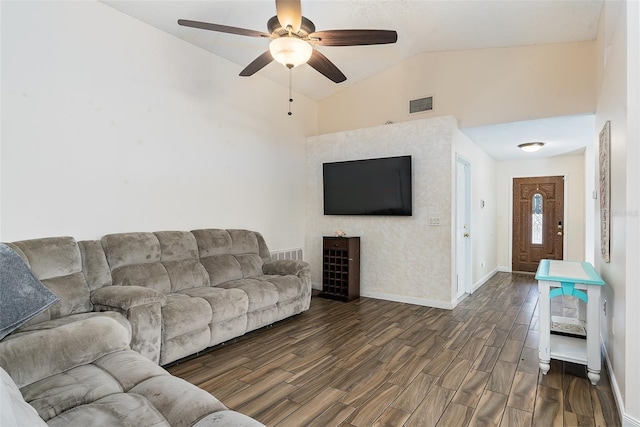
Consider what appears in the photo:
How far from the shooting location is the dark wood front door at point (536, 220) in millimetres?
6695

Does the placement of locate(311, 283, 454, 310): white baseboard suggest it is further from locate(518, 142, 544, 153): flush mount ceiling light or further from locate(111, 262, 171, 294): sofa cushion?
locate(518, 142, 544, 153): flush mount ceiling light

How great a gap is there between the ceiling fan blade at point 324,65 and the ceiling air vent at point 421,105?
1.96 m

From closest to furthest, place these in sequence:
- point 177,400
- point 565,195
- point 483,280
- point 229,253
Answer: point 177,400 → point 229,253 → point 483,280 → point 565,195

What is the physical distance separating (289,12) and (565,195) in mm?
6805

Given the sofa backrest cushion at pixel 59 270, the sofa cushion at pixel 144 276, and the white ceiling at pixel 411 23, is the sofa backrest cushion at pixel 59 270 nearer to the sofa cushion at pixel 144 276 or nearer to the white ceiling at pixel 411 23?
the sofa cushion at pixel 144 276

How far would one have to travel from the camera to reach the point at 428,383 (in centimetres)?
245

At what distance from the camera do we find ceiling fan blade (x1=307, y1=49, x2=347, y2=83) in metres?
2.83

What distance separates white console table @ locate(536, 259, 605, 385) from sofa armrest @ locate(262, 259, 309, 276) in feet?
7.92

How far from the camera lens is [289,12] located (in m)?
2.20

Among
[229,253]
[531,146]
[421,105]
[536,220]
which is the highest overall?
[421,105]

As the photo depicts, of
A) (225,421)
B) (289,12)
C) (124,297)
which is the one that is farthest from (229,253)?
(225,421)

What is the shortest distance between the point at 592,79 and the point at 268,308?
4.44 metres

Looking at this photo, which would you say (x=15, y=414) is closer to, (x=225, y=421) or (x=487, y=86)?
(x=225, y=421)

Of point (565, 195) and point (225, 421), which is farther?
point (565, 195)
